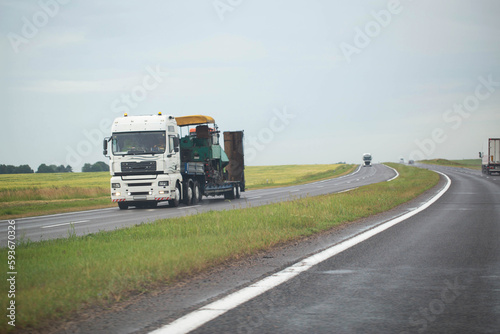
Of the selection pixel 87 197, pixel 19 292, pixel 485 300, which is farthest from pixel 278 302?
pixel 87 197

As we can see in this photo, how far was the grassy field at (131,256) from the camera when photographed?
232 inches

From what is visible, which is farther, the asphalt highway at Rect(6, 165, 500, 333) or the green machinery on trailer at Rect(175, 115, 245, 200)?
the green machinery on trailer at Rect(175, 115, 245, 200)

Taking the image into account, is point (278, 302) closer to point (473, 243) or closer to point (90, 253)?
point (90, 253)

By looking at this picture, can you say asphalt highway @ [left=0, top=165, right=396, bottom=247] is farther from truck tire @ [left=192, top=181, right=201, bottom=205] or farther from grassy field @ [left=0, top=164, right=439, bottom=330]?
grassy field @ [left=0, top=164, right=439, bottom=330]

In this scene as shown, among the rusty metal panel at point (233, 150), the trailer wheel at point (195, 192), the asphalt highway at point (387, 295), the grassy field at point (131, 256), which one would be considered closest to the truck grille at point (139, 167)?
the trailer wheel at point (195, 192)

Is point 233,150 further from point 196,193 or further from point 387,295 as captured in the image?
point 387,295

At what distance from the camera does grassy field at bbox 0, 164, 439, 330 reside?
5902 mm

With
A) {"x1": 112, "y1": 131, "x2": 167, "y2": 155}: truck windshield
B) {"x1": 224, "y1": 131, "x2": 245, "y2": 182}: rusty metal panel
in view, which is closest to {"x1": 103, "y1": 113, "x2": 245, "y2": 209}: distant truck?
{"x1": 112, "y1": 131, "x2": 167, "y2": 155}: truck windshield

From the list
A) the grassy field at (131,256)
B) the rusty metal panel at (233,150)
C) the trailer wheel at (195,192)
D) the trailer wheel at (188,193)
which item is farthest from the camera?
the rusty metal panel at (233,150)

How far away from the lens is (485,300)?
19.1 feet

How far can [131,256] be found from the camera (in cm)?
840

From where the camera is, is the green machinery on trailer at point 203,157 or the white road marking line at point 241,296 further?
the green machinery on trailer at point 203,157

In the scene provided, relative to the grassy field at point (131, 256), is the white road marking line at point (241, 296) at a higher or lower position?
lower

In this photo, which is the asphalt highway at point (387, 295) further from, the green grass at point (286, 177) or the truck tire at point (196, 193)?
the green grass at point (286, 177)
